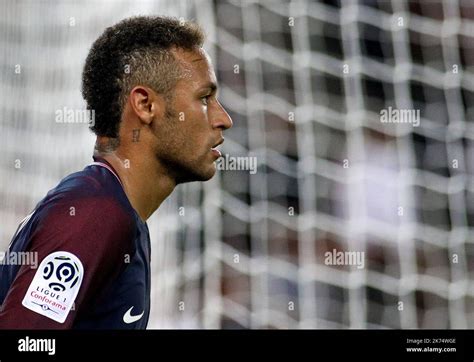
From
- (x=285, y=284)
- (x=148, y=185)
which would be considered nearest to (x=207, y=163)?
(x=148, y=185)

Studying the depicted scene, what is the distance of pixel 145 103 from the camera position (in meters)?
1.94

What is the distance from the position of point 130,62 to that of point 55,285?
0.54 metres

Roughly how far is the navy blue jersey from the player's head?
6.3 inches

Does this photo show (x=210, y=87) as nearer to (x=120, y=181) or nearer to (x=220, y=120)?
(x=220, y=120)

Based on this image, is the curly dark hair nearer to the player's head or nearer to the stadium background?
the player's head

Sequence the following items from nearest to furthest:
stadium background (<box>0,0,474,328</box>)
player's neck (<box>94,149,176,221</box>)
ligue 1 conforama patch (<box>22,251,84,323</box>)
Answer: ligue 1 conforama patch (<box>22,251,84,323</box>) < player's neck (<box>94,149,176,221</box>) < stadium background (<box>0,0,474,328</box>)

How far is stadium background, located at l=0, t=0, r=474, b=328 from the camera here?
8.87 ft

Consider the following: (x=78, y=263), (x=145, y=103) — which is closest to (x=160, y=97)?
(x=145, y=103)

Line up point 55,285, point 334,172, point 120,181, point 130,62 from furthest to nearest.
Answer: point 334,172 → point 130,62 → point 120,181 → point 55,285

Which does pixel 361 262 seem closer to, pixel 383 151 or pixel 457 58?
pixel 383 151

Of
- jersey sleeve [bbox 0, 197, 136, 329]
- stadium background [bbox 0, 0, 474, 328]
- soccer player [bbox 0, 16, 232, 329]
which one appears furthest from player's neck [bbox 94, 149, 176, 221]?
stadium background [bbox 0, 0, 474, 328]

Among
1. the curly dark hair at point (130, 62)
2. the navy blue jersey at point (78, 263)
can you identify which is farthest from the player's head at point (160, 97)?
the navy blue jersey at point (78, 263)

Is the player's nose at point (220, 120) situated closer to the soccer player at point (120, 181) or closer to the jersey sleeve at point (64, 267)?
the soccer player at point (120, 181)
